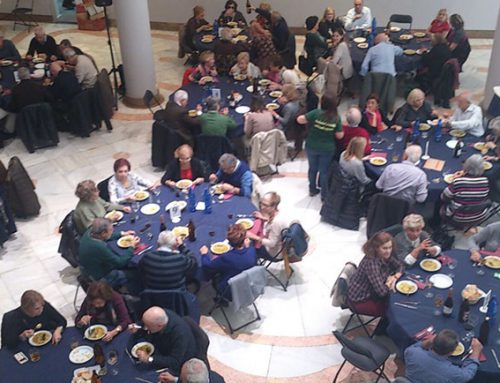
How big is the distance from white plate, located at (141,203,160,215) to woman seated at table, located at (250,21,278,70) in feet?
16.1

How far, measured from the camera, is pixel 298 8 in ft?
50.1

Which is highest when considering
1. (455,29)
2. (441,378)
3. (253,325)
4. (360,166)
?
(455,29)

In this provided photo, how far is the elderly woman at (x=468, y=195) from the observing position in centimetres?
741

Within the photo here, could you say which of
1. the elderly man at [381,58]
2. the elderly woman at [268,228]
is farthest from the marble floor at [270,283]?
the elderly man at [381,58]

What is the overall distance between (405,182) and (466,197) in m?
0.75

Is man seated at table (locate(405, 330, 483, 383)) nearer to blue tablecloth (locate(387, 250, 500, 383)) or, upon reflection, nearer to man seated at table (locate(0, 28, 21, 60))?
blue tablecloth (locate(387, 250, 500, 383))

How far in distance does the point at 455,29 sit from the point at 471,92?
138 cm

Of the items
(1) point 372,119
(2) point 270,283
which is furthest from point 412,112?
(2) point 270,283

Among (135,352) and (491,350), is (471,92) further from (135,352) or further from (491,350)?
(135,352)

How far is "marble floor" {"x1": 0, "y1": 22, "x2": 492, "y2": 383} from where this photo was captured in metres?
A: 6.61

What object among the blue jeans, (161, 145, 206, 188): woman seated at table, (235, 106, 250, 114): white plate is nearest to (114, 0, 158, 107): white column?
(235, 106, 250, 114): white plate

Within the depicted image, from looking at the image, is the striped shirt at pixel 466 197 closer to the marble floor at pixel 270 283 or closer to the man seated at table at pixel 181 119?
the marble floor at pixel 270 283

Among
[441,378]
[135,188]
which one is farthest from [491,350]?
[135,188]

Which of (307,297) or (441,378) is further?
(307,297)
